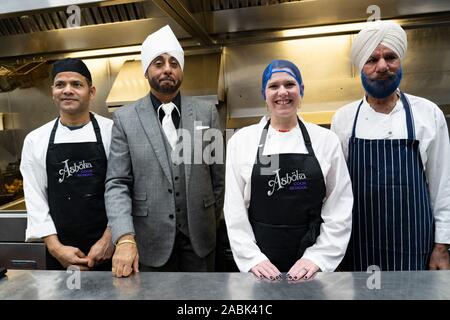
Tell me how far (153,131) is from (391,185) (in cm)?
96

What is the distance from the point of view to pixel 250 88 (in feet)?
8.79

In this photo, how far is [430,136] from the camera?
1353 mm

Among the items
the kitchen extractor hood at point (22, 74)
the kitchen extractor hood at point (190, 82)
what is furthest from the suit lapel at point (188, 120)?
the kitchen extractor hood at point (22, 74)

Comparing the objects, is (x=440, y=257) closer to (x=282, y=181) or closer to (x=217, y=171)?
(x=282, y=181)

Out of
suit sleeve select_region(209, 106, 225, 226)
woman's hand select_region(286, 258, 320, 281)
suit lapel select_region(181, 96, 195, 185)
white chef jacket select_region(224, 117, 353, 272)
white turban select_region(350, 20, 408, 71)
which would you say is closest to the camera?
woman's hand select_region(286, 258, 320, 281)

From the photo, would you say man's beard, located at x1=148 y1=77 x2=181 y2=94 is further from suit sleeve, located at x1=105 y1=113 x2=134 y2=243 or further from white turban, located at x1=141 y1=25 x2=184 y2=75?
suit sleeve, located at x1=105 y1=113 x2=134 y2=243

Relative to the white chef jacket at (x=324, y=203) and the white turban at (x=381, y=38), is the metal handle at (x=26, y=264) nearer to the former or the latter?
the white chef jacket at (x=324, y=203)

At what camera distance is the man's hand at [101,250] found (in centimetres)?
152

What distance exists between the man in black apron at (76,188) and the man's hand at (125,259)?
440mm

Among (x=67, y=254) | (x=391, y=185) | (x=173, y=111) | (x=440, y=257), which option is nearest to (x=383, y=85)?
(x=391, y=185)

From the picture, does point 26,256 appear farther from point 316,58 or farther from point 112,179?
point 316,58

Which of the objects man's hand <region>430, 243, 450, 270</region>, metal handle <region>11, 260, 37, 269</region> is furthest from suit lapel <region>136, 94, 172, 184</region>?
metal handle <region>11, 260, 37, 269</region>

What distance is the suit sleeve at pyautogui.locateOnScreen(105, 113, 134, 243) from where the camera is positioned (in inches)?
48.2

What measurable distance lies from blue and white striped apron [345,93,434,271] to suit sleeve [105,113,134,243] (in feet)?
2.94
